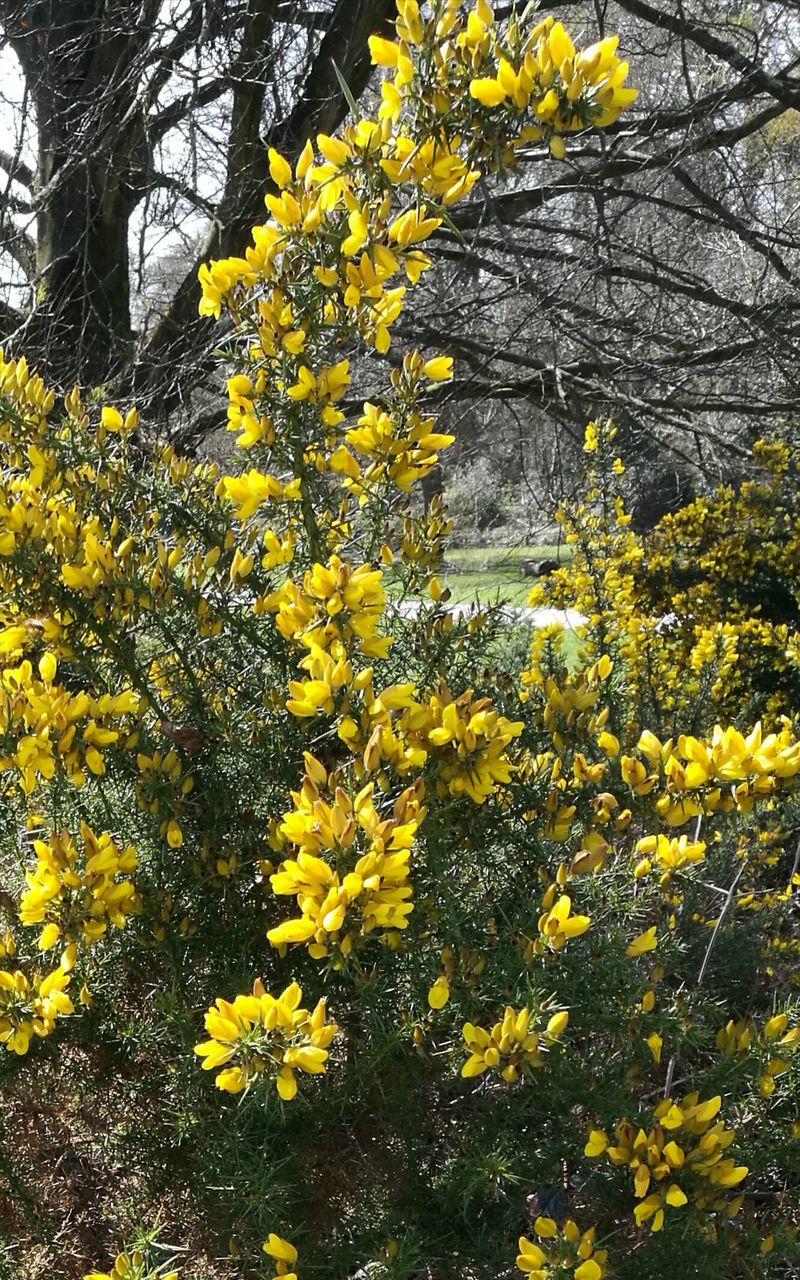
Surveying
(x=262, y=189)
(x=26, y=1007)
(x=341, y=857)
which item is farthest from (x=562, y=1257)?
(x=262, y=189)

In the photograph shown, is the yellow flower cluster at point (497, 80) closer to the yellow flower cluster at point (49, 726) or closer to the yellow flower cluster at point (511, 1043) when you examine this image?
the yellow flower cluster at point (49, 726)

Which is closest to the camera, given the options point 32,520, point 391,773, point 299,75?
point 391,773

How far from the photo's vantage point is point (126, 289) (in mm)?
4621

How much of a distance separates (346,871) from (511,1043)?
13.3 inches

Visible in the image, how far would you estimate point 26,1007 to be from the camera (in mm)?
1354

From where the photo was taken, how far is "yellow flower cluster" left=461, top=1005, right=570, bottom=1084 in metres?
1.18

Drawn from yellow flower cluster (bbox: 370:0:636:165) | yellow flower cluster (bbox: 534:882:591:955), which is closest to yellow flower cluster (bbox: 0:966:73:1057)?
yellow flower cluster (bbox: 534:882:591:955)

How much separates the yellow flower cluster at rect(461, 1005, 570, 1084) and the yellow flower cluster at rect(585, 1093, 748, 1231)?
0.77 feet

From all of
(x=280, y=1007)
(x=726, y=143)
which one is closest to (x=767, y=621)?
(x=726, y=143)

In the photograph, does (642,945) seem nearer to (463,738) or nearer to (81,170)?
(463,738)

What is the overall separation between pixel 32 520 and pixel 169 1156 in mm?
1119

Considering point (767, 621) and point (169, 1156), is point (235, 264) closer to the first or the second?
point (169, 1156)

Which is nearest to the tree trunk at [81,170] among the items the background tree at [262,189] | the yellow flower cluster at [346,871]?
the background tree at [262,189]

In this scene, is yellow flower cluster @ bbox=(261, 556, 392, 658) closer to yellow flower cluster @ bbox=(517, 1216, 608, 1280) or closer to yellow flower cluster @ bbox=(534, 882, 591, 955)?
yellow flower cluster @ bbox=(534, 882, 591, 955)
